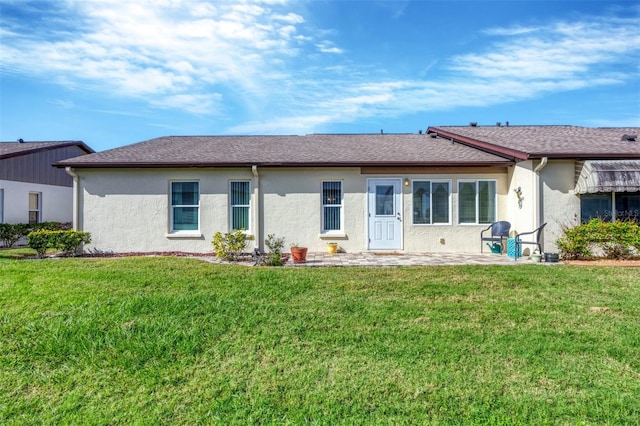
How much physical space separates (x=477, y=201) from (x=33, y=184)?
1996 cm

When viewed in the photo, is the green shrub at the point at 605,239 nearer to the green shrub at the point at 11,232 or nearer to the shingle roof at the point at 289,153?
the shingle roof at the point at 289,153

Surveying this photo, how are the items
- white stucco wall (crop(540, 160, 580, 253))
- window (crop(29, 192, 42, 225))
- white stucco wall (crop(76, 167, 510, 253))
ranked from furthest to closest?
window (crop(29, 192, 42, 225)) → white stucco wall (crop(76, 167, 510, 253)) → white stucco wall (crop(540, 160, 580, 253))

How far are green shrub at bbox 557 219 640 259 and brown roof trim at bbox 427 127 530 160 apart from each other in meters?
2.63

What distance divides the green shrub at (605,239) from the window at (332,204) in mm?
6871

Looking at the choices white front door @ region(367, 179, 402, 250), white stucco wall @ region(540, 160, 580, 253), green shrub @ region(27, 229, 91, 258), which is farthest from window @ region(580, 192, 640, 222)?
green shrub @ region(27, 229, 91, 258)

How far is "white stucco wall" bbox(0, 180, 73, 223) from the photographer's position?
16000 mm

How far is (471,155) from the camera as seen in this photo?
41.6ft

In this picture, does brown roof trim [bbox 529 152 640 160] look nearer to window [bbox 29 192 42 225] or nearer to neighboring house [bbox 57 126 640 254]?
neighboring house [bbox 57 126 640 254]

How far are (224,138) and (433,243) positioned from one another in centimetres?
1020

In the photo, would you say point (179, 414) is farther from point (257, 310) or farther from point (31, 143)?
point (31, 143)

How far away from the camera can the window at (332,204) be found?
12.4 m

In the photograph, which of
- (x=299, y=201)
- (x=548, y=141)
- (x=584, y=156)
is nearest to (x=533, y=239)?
(x=584, y=156)

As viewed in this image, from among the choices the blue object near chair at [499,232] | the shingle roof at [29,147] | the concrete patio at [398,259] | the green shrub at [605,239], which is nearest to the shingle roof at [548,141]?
the green shrub at [605,239]

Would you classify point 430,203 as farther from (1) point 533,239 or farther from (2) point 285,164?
(2) point 285,164
